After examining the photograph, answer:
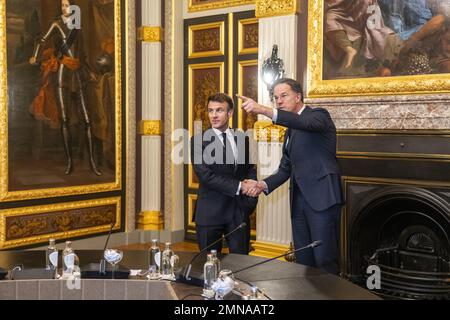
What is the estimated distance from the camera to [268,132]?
18.4ft

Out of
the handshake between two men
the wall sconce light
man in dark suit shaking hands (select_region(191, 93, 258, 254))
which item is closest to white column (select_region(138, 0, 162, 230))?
the wall sconce light

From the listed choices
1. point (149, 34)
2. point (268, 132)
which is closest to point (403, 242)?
point (268, 132)

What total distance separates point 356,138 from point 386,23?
3.27 ft

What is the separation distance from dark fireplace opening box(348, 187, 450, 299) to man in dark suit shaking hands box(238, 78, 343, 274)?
1154 mm

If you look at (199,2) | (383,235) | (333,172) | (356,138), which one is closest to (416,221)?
(383,235)

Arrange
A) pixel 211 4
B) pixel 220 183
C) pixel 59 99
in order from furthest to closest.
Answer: pixel 211 4 < pixel 59 99 < pixel 220 183

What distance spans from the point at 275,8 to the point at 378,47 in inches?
44.0

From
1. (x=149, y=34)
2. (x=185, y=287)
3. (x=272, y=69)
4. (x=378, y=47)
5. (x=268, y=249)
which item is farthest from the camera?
(x=149, y=34)

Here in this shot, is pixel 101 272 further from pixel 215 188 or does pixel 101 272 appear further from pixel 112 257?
pixel 215 188

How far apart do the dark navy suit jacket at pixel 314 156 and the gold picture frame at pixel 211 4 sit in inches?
122

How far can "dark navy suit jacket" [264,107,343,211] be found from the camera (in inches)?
147

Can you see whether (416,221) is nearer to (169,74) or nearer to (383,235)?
(383,235)

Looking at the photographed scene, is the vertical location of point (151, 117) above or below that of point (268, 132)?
above

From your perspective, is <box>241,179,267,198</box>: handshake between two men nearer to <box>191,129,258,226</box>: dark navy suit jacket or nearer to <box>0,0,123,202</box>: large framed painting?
<box>191,129,258,226</box>: dark navy suit jacket
